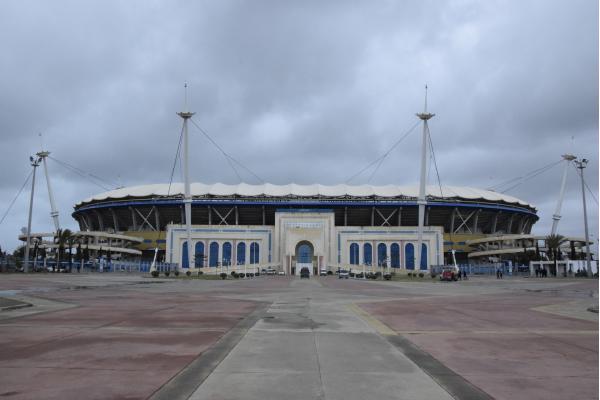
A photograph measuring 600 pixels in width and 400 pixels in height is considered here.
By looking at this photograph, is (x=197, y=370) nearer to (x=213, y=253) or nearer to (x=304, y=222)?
(x=304, y=222)

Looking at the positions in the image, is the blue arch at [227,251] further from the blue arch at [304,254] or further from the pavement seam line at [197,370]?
the pavement seam line at [197,370]

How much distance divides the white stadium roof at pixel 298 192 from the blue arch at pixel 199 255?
40.7 feet

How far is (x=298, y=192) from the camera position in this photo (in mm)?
118375

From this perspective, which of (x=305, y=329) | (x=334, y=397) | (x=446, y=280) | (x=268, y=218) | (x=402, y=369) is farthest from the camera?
(x=268, y=218)

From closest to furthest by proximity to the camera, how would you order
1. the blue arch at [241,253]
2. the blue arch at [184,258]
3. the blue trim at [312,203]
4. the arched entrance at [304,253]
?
the blue arch at [184,258]
the blue arch at [241,253]
the arched entrance at [304,253]
the blue trim at [312,203]

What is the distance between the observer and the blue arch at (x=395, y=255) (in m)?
105

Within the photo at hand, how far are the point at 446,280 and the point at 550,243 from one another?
37510mm

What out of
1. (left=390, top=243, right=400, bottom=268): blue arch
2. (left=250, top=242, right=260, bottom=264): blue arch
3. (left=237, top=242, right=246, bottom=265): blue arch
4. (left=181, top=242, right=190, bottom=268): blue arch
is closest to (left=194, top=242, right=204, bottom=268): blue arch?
(left=181, top=242, right=190, bottom=268): blue arch

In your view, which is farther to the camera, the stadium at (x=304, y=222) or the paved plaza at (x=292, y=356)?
the stadium at (x=304, y=222)

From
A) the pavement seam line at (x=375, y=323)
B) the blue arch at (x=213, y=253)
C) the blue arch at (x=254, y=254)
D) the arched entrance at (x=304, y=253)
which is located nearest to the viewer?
the pavement seam line at (x=375, y=323)

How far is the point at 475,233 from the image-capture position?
118 metres

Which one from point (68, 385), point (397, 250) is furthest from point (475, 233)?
point (68, 385)

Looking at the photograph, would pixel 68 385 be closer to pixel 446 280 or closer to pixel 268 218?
pixel 446 280

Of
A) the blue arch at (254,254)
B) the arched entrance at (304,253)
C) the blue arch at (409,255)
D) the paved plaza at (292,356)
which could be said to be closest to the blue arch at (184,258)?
the blue arch at (254,254)
